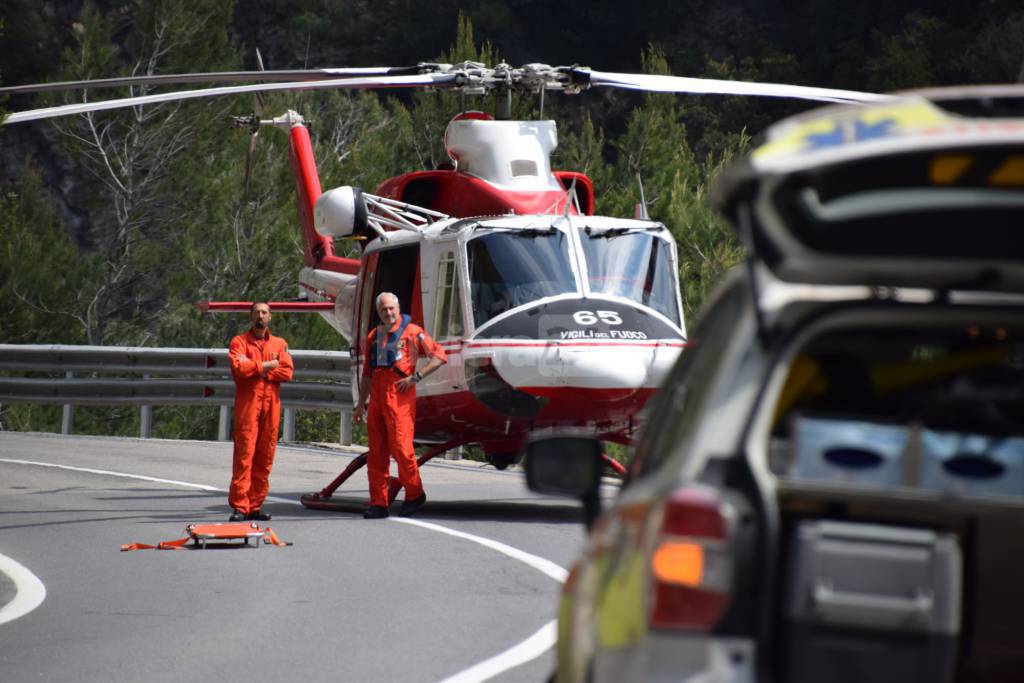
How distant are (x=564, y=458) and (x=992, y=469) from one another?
1.10 meters

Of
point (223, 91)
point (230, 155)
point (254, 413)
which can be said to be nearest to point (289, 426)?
point (223, 91)

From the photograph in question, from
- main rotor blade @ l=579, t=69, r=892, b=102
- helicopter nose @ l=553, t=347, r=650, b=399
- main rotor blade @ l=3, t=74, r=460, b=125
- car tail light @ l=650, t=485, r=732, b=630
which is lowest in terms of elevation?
helicopter nose @ l=553, t=347, r=650, b=399

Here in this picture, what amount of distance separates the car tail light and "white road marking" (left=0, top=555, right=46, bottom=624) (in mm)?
6206

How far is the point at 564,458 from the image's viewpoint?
4418 mm

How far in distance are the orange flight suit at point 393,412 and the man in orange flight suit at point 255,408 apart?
0.69m

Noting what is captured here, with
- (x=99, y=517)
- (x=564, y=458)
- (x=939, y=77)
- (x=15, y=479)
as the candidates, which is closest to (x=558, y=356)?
(x=99, y=517)

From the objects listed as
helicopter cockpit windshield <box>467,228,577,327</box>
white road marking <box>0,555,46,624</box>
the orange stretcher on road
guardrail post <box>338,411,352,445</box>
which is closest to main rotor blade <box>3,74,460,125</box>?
helicopter cockpit windshield <box>467,228,577,327</box>

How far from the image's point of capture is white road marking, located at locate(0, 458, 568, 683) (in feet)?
23.9

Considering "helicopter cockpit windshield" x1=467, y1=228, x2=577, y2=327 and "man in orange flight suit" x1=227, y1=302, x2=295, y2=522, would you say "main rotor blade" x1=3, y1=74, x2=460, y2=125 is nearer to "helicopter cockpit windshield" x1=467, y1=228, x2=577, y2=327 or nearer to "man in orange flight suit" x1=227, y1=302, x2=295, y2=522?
"helicopter cockpit windshield" x1=467, y1=228, x2=577, y2=327

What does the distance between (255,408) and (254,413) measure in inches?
1.5

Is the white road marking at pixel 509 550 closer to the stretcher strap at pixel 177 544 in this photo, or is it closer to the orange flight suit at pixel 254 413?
the orange flight suit at pixel 254 413

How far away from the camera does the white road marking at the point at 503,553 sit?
7.29m

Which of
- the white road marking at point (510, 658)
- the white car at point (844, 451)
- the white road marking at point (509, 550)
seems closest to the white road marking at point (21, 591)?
the white road marking at point (510, 658)

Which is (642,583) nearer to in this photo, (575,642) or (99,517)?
(575,642)
